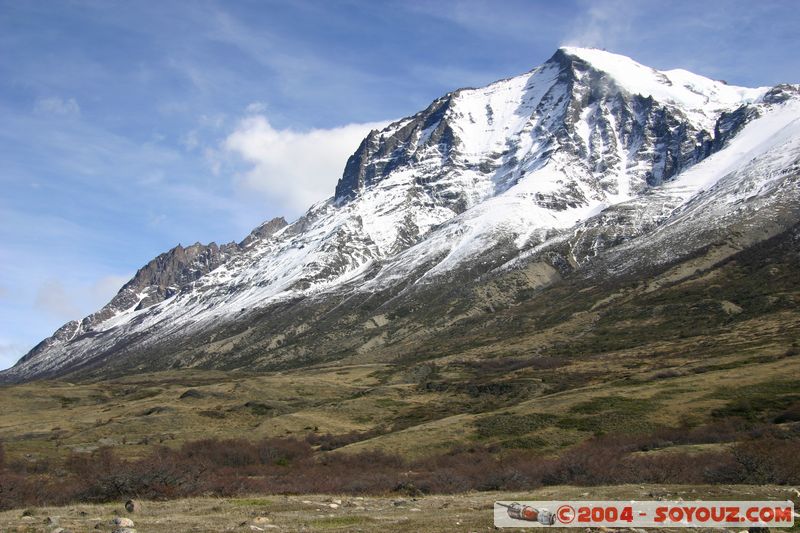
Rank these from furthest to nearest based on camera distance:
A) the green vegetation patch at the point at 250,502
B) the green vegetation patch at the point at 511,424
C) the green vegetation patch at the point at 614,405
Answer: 1. the green vegetation patch at the point at 614,405
2. the green vegetation patch at the point at 511,424
3. the green vegetation patch at the point at 250,502

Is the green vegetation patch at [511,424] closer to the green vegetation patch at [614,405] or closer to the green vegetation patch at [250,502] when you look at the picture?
the green vegetation patch at [614,405]

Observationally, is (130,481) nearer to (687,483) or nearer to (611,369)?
(687,483)

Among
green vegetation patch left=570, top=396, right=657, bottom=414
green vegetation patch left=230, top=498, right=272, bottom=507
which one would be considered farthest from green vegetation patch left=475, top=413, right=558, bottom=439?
green vegetation patch left=230, top=498, right=272, bottom=507

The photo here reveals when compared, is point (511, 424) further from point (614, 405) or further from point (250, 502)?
point (250, 502)

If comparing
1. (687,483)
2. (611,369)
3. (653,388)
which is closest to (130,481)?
(687,483)

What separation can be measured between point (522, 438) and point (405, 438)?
13.0 m

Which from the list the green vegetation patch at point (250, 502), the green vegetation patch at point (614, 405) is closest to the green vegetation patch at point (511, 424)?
the green vegetation patch at point (614, 405)

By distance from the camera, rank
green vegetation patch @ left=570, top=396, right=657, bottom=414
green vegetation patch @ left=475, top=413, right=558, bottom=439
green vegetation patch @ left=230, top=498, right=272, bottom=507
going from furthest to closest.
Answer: green vegetation patch @ left=570, top=396, right=657, bottom=414 → green vegetation patch @ left=475, top=413, right=558, bottom=439 → green vegetation patch @ left=230, top=498, right=272, bottom=507

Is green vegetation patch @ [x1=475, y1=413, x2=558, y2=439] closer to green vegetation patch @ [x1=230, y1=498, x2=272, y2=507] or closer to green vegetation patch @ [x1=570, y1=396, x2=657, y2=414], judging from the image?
green vegetation patch @ [x1=570, y1=396, x2=657, y2=414]

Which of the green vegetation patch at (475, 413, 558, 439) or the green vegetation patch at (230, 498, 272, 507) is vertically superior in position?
the green vegetation patch at (475, 413, 558, 439)

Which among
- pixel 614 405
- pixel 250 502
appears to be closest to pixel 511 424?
pixel 614 405

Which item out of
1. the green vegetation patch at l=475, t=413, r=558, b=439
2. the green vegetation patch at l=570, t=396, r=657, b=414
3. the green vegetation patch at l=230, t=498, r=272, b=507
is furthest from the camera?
the green vegetation patch at l=570, t=396, r=657, b=414

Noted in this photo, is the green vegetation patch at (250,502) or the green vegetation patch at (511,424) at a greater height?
the green vegetation patch at (511,424)

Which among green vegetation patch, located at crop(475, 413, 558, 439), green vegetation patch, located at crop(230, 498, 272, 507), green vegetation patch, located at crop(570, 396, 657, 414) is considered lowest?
green vegetation patch, located at crop(230, 498, 272, 507)
